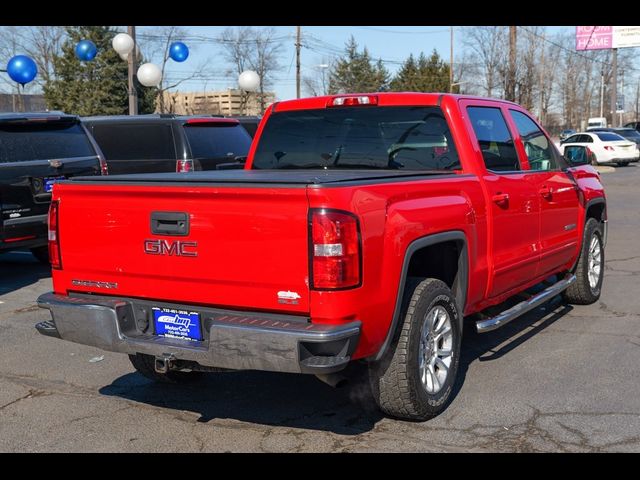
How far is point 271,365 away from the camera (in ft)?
12.2

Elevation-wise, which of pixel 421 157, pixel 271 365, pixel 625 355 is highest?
pixel 421 157

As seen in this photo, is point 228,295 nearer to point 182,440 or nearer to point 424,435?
point 182,440

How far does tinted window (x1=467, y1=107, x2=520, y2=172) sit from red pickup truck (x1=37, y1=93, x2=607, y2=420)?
0.07 feet

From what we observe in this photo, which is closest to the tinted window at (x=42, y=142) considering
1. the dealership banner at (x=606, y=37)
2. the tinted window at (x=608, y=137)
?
the tinted window at (x=608, y=137)

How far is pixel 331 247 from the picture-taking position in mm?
3695

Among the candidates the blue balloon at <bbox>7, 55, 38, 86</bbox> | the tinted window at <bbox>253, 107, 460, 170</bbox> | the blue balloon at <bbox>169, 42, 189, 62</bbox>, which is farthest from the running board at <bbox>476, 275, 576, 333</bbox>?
the blue balloon at <bbox>7, 55, 38, 86</bbox>

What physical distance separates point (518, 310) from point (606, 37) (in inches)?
2150

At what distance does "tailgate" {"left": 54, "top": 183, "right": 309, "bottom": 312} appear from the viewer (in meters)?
3.78

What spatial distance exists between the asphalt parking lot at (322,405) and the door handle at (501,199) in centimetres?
118

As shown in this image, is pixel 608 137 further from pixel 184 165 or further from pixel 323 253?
pixel 323 253

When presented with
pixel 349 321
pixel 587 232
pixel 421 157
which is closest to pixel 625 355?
pixel 587 232

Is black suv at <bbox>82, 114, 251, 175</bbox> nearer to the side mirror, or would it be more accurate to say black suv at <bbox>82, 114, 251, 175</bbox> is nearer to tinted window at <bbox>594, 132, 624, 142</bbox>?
the side mirror
